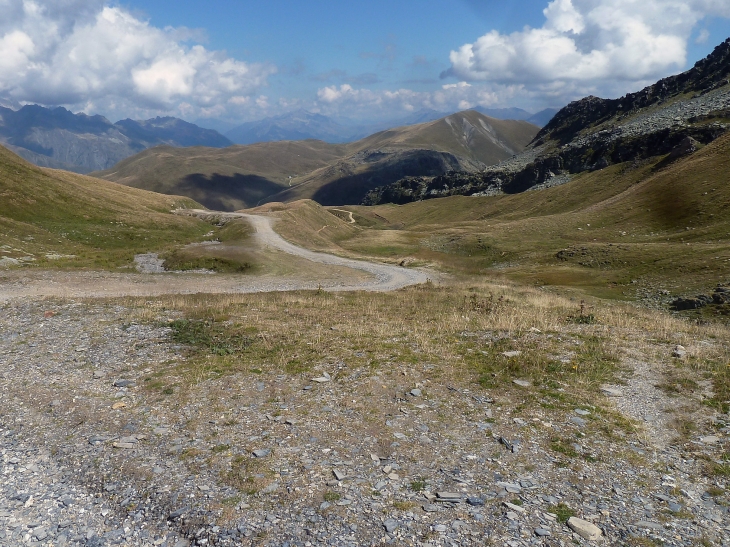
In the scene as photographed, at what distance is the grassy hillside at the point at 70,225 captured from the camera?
160 feet

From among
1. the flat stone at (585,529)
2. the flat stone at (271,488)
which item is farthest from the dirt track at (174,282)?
the flat stone at (585,529)

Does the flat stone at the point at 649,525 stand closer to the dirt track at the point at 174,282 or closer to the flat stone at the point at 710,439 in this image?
the flat stone at the point at 710,439

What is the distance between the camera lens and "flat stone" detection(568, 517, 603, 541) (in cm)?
880

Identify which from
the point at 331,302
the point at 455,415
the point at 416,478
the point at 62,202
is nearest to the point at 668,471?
the point at 455,415

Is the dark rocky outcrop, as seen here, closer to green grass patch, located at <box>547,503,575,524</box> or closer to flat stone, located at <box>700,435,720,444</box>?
flat stone, located at <box>700,435,720,444</box>

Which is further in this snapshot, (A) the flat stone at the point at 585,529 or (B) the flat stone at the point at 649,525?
(B) the flat stone at the point at 649,525

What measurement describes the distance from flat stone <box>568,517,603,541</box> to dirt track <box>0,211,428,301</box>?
33192mm

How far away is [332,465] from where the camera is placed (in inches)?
436

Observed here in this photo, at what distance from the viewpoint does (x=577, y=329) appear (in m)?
24.1

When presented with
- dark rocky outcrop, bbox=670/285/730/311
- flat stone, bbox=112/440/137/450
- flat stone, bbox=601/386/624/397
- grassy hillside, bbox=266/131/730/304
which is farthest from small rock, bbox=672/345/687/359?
A: grassy hillside, bbox=266/131/730/304

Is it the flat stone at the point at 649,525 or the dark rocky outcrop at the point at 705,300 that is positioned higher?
the flat stone at the point at 649,525

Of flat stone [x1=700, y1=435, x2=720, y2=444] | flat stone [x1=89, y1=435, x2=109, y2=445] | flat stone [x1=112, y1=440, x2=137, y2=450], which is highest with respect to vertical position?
flat stone [x1=89, y1=435, x2=109, y2=445]

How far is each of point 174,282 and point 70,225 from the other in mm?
34664

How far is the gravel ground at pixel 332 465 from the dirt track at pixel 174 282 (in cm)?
1971
